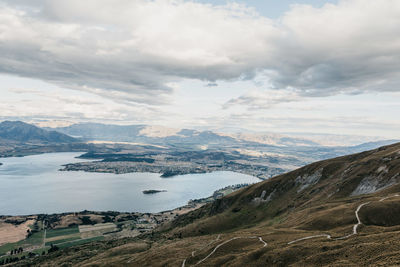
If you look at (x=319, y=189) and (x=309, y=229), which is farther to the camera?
(x=319, y=189)

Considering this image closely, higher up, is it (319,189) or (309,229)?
(309,229)

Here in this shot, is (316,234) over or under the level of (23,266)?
over

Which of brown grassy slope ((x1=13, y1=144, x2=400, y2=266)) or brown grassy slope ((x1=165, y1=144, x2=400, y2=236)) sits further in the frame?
brown grassy slope ((x1=165, y1=144, x2=400, y2=236))

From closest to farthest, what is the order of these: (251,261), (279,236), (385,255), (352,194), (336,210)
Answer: (385,255) → (251,261) → (279,236) → (336,210) → (352,194)

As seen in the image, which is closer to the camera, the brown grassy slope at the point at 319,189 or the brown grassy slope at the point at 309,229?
the brown grassy slope at the point at 309,229

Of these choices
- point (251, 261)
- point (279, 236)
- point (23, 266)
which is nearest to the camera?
point (251, 261)

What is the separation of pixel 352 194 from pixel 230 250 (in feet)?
296

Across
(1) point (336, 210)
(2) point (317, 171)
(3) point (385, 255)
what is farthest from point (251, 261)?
(2) point (317, 171)

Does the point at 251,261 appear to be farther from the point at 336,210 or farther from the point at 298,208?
the point at 298,208

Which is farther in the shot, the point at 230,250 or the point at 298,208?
the point at 298,208

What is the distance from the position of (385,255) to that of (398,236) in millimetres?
11276

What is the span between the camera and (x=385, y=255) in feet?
154

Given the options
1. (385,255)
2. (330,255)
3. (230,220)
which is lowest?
(230,220)

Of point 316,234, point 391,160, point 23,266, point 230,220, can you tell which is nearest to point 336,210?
point 316,234
